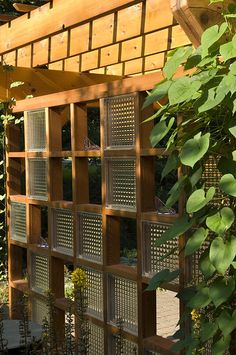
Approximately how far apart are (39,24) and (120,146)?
3.81 ft

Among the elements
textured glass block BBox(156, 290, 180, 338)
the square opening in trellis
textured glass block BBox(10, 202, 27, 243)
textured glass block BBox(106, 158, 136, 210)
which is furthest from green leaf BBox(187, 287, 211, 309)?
textured glass block BBox(156, 290, 180, 338)

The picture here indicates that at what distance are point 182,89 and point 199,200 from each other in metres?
0.37

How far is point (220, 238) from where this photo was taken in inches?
81.5

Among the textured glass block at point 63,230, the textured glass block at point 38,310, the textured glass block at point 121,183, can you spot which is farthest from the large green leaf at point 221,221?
the textured glass block at point 38,310

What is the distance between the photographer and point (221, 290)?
2.09m

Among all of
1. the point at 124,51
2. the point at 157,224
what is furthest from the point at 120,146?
the point at 124,51

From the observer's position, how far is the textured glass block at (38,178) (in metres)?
4.23

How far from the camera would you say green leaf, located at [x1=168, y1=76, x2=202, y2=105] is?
2066 millimetres

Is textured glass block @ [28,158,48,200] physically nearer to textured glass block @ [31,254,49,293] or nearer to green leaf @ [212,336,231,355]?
textured glass block @ [31,254,49,293]

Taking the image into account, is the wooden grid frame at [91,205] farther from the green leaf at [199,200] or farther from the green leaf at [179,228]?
the green leaf at [199,200]

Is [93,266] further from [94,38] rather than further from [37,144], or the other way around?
[94,38]

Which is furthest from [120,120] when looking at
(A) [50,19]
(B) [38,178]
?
(B) [38,178]

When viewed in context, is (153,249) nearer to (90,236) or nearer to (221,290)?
(90,236)

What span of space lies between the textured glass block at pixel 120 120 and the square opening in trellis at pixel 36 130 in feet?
2.98
